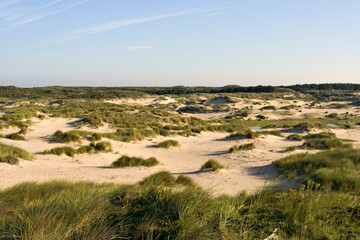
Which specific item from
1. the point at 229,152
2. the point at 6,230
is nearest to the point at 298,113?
the point at 229,152

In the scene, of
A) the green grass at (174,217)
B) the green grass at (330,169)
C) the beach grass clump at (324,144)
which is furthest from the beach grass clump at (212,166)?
the beach grass clump at (324,144)

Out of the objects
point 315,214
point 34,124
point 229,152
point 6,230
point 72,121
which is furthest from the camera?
point 72,121

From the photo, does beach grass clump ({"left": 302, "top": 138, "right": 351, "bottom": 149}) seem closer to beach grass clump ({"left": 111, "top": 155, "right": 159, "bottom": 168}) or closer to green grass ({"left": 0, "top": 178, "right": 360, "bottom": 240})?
beach grass clump ({"left": 111, "top": 155, "right": 159, "bottom": 168})

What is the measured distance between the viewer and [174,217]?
13.5 feet

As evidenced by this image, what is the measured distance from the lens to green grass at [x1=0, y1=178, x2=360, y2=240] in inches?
133

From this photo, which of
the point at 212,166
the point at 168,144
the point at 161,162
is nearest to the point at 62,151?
the point at 161,162

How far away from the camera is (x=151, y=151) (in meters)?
17.5

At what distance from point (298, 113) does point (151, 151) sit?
42.2m

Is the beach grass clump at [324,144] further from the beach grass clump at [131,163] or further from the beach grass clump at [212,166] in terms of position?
the beach grass clump at [131,163]

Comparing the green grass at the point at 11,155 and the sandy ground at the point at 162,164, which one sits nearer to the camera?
the sandy ground at the point at 162,164

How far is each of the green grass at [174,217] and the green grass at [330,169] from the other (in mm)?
2588

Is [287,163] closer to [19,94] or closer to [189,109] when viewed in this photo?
[189,109]

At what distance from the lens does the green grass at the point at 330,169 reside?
7594mm

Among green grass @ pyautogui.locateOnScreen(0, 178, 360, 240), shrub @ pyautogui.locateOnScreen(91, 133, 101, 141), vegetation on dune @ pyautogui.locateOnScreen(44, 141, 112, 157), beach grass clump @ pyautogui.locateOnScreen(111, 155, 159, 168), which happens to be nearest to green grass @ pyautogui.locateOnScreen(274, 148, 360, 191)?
green grass @ pyautogui.locateOnScreen(0, 178, 360, 240)
